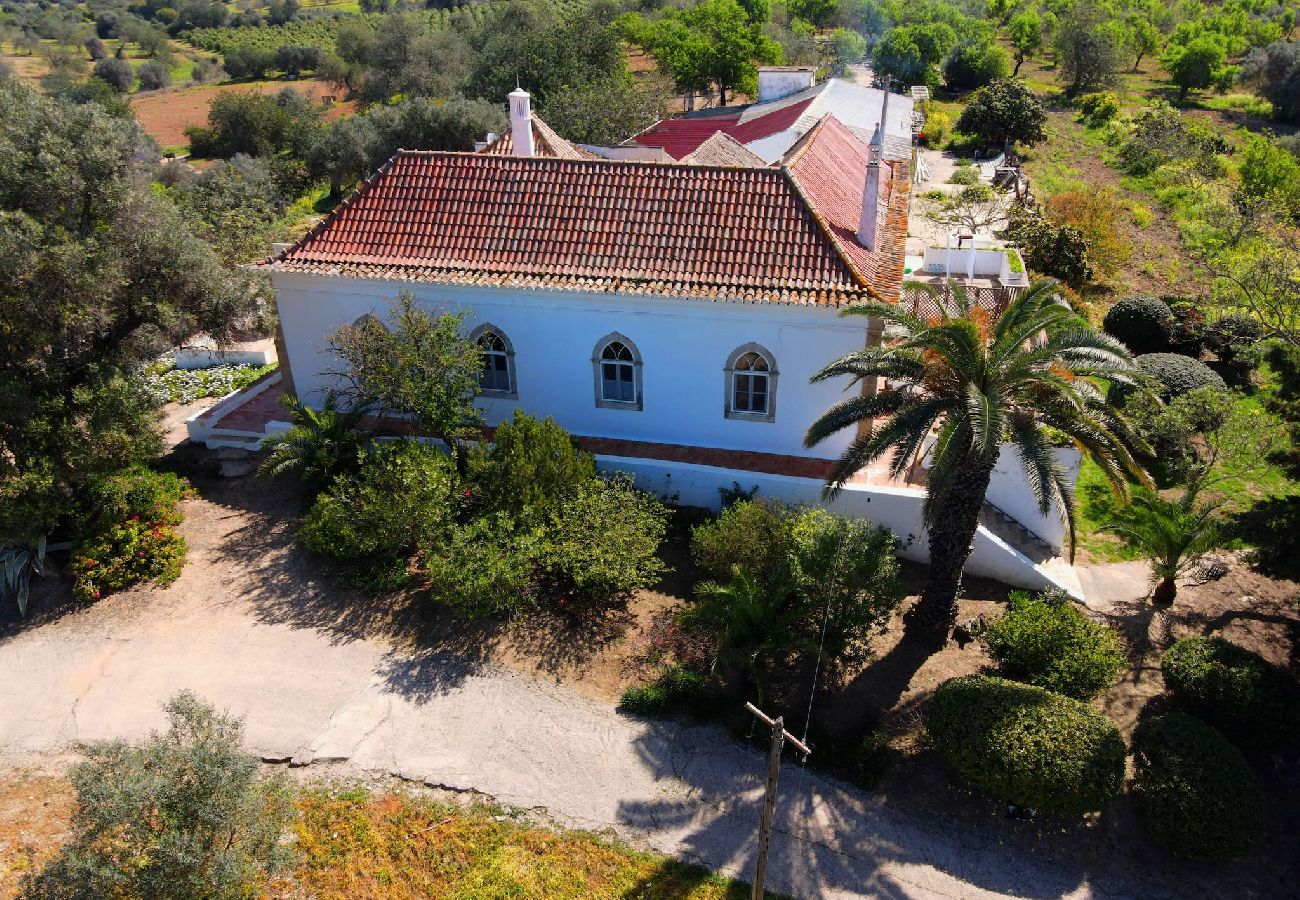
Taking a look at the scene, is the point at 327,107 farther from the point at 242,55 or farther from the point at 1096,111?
the point at 1096,111

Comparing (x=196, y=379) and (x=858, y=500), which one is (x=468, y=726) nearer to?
(x=858, y=500)

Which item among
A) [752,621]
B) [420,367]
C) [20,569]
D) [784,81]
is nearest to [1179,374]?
[752,621]

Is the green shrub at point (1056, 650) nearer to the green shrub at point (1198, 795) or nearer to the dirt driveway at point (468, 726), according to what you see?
the green shrub at point (1198, 795)

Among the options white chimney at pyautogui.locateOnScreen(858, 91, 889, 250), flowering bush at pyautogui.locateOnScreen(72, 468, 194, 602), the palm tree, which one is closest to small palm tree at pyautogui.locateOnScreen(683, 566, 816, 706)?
the palm tree

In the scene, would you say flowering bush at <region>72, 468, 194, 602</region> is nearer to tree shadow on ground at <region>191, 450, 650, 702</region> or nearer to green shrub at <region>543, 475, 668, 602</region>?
tree shadow on ground at <region>191, 450, 650, 702</region>

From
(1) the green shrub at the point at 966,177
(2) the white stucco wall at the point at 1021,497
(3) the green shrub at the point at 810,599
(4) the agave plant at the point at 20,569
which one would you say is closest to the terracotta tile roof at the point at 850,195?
(2) the white stucco wall at the point at 1021,497

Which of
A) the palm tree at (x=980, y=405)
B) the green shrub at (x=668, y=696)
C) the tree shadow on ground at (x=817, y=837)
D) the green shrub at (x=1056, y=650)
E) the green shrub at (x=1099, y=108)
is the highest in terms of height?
the palm tree at (x=980, y=405)
